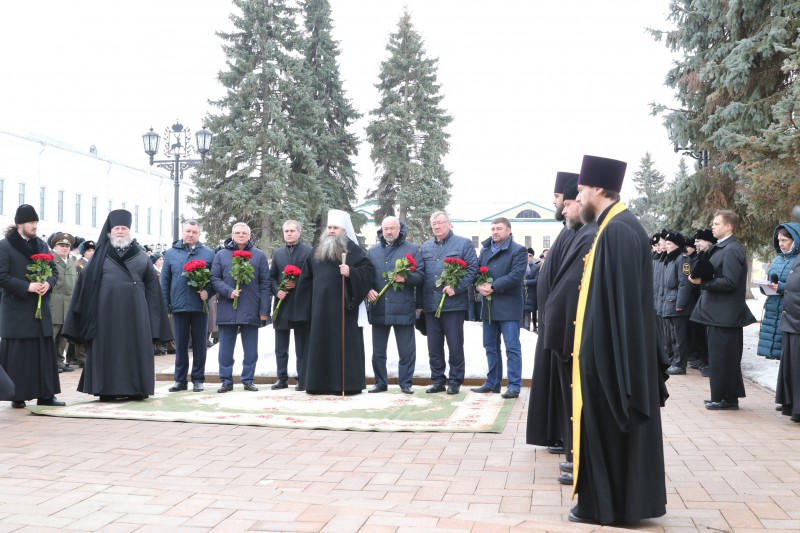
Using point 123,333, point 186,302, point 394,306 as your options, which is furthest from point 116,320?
point 394,306

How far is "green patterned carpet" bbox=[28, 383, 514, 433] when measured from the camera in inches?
336

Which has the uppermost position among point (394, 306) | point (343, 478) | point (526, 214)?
point (526, 214)

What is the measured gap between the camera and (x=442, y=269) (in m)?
11.0

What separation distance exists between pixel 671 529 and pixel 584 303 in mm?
1368

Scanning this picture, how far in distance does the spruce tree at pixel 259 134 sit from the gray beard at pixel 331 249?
3002cm

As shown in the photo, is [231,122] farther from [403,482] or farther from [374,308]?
[403,482]

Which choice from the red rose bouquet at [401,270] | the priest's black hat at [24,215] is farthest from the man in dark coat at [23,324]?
the red rose bouquet at [401,270]

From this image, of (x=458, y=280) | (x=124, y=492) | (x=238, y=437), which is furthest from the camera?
(x=458, y=280)

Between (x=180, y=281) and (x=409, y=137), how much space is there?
39.3 m

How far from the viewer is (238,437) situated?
25.9 feet

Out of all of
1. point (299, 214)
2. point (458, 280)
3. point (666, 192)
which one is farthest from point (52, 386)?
point (299, 214)

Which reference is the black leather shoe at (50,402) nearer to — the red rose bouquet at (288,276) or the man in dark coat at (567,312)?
the red rose bouquet at (288,276)

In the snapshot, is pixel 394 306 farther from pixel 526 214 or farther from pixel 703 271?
pixel 526 214

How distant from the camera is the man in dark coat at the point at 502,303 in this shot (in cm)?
1057
